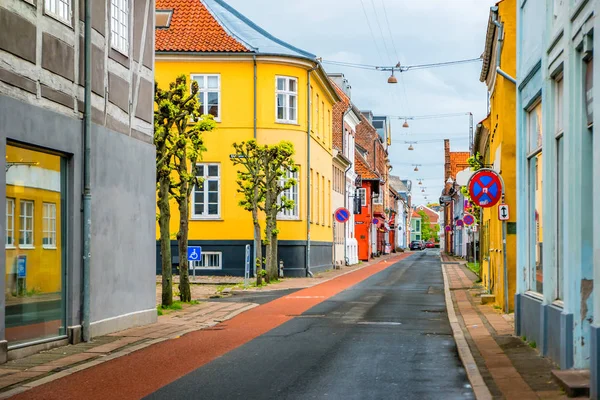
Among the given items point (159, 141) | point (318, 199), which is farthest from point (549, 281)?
point (318, 199)

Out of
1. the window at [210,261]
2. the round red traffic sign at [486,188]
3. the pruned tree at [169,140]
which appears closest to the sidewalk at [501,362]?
the round red traffic sign at [486,188]

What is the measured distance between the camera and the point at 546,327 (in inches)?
478

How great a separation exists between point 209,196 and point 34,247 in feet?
83.1

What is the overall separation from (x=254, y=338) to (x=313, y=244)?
26628 mm

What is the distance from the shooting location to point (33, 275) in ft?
42.5

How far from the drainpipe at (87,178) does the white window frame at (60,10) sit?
400 mm

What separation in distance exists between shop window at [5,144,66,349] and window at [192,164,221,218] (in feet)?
79.4

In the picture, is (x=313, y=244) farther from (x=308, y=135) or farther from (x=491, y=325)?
(x=491, y=325)

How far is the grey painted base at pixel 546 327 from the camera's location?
10492mm

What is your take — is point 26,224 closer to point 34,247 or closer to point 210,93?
point 34,247

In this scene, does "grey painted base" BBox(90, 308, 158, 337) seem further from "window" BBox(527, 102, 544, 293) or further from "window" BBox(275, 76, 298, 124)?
"window" BBox(275, 76, 298, 124)

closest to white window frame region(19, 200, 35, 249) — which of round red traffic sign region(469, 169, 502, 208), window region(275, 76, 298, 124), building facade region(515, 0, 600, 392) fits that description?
building facade region(515, 0, 600, 392)

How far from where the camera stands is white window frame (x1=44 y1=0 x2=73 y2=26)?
13.2 meters

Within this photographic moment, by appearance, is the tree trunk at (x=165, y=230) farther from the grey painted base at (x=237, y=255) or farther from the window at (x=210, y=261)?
the window at (x=210, y=261)
